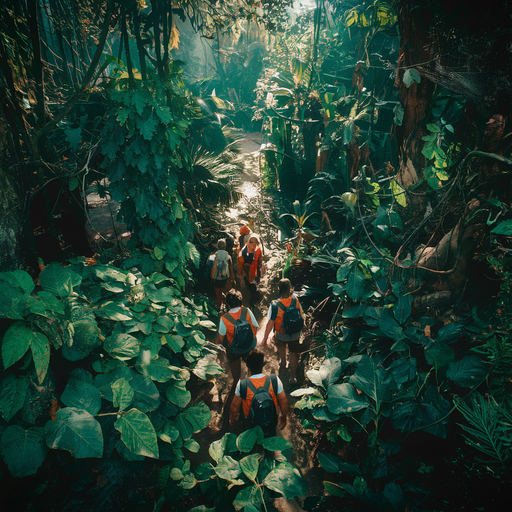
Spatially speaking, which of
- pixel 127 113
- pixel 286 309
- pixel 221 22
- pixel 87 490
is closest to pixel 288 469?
pixel 87 490

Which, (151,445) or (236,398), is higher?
(151,445)

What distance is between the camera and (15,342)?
1534mm

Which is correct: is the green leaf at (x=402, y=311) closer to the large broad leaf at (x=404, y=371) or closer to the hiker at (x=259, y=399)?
the large broad leaf at (x=404, y=371)

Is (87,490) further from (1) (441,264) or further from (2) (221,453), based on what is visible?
(1) (441,264)

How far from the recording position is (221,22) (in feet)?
14.5

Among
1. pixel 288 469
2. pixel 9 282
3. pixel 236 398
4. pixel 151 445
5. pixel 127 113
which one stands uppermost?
pixel 127 113

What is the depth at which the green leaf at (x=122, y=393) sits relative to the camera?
1859 mm

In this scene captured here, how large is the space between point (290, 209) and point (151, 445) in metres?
6.72

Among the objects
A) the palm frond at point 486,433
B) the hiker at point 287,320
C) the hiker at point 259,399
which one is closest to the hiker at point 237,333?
the hiker at point 287,320

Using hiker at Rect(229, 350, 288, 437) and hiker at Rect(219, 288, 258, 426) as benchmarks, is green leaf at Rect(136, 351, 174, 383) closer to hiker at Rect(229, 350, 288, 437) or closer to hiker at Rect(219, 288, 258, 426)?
hiker at Rect(229, 350, 288, 437)

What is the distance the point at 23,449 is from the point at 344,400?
6.53 ft

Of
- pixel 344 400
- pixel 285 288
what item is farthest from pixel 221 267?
pixel 344 400

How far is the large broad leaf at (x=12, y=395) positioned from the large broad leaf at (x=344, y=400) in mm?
1933

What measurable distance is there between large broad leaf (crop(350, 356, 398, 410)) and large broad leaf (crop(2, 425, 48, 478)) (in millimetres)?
2000
